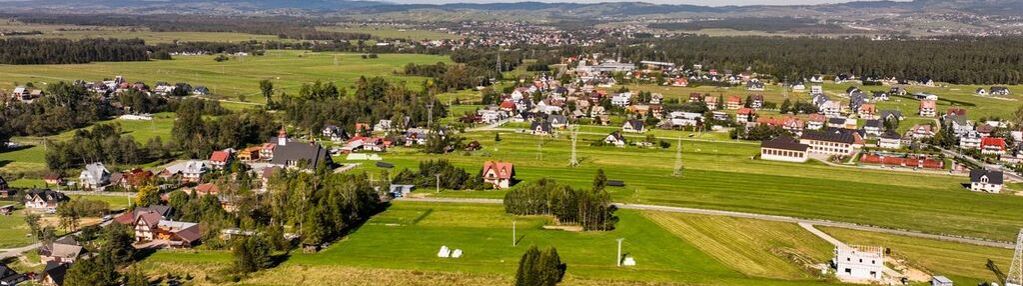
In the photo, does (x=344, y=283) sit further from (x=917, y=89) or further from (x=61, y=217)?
(x=917, y=89)

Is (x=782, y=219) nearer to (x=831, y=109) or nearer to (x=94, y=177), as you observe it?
(x=94, y=177)

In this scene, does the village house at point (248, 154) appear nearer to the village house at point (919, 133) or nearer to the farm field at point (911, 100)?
the farm field at point (911, 100)

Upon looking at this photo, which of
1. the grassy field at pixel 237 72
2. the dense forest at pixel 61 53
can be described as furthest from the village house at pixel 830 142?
the dense forest at pixel 61 53

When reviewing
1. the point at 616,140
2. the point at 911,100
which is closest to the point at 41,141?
the point at 616,140

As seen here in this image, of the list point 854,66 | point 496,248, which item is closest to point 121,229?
point 496,248

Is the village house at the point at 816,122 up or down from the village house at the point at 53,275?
down
